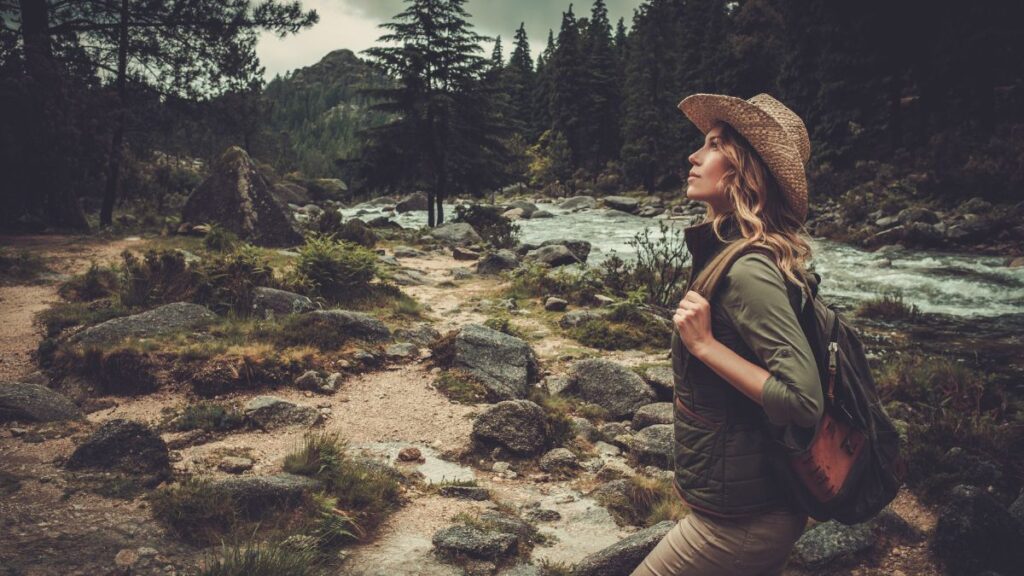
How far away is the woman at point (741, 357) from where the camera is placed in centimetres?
157

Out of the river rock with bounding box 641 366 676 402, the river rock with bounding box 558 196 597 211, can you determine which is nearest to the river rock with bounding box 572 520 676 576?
the river rock with bounding box 641 366 676 402

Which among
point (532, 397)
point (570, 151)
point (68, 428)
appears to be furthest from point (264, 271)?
point (570, 151)

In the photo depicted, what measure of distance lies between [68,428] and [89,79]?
14.0 meters

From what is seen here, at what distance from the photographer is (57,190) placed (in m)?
13.8

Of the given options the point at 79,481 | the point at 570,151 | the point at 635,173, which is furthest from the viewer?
the point at 570,151

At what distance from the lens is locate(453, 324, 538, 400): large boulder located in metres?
6.55

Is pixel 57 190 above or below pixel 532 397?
above

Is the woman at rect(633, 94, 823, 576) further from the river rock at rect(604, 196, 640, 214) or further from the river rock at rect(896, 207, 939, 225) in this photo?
the river rock at rect(604, 196, 640, 214)

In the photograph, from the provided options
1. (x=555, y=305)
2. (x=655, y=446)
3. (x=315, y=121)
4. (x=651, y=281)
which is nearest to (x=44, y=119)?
(x=555, y=305)

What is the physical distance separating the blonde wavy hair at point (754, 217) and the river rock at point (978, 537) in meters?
3.03

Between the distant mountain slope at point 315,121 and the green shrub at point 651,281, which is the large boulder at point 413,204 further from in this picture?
the distant mountain slope at point 315,121

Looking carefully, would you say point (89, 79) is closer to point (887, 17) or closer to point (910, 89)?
point (887, 17)

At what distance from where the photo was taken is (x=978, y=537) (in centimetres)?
348

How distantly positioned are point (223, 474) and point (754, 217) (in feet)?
13.7
